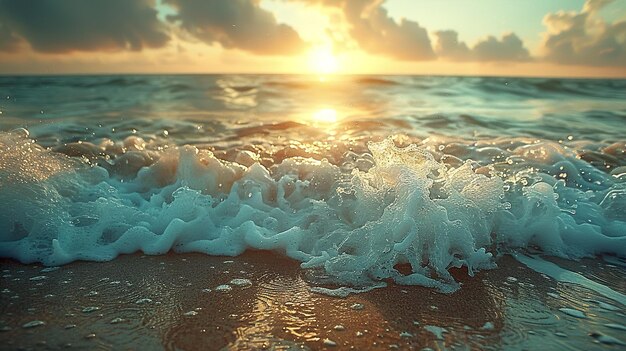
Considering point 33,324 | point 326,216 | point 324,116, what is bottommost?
point 33,324

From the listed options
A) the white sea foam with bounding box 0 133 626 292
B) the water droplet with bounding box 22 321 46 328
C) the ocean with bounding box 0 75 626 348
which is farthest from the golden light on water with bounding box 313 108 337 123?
the water droplet with bounding box 22 321 46 328

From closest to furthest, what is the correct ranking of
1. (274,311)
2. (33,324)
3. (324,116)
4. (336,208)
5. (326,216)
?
(33,324), (274,311), (326,216), (336,208), (324,116)

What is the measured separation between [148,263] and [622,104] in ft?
41.2

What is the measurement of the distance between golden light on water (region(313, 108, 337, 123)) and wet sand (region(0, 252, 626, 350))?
235 inches

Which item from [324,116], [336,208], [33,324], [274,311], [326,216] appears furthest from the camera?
[324,116]

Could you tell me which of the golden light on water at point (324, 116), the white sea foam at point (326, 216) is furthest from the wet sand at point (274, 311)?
the golden light on water at point (324, 116)

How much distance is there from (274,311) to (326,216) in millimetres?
1124

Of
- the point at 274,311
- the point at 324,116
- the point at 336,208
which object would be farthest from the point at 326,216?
the point at 324,116

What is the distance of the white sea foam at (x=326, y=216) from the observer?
2.57 m

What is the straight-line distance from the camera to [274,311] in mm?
2053

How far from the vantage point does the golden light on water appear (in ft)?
27.5

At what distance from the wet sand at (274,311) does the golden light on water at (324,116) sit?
596 centimetres

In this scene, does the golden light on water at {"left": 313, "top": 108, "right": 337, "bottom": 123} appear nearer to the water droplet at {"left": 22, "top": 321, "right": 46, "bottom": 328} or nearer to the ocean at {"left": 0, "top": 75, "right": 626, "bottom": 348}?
the ocean at {"left": 0, "top": 75, "right": 626, "bottom": 348}

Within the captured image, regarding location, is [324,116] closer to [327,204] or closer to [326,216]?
[327,204]
